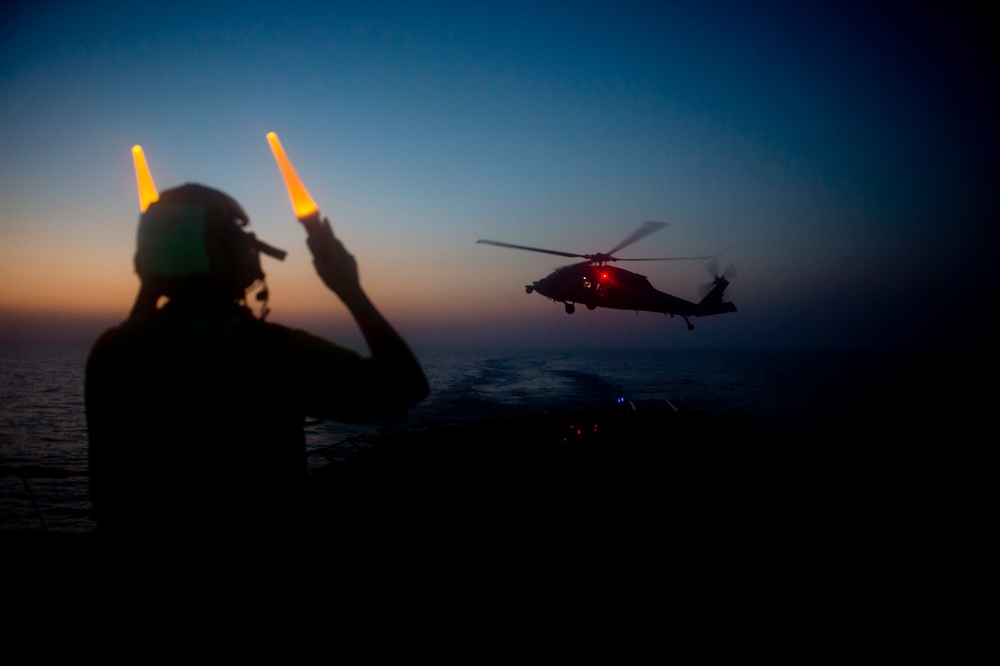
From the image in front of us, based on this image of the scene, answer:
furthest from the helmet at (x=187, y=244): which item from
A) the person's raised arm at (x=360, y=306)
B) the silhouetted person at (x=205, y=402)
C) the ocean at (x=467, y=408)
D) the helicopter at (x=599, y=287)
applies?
the helicopter at (x=599, y=287)

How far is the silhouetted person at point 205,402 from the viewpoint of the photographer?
4.53ft

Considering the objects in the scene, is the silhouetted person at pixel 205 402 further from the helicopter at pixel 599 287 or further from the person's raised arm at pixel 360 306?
the helicopter at pixel 599 287

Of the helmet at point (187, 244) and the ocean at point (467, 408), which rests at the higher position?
the helmet at point (187, 244)

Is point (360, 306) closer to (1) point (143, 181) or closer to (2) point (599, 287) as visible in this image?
(1) point (143, 181)

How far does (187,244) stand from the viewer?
1494 mm

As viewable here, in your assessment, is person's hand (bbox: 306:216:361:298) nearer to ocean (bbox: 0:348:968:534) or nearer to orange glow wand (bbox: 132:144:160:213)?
orange glow wand (bbox: 132:144:160:213)

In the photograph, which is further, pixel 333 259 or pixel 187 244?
pixel 333 259

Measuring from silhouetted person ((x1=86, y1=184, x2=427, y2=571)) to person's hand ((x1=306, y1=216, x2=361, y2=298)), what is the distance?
14 centimetres

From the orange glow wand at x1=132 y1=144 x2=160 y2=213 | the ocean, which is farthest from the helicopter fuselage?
the orange glow wand at x1=132 y1=144 x2=160 y2=213

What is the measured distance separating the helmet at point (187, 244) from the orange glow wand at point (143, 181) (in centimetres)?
35

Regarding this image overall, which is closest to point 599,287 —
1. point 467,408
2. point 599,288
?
point 599,288

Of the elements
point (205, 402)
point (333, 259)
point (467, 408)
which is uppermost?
point (333, 259)

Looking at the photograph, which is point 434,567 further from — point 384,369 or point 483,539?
point 384,369

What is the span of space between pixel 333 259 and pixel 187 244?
457 mm
